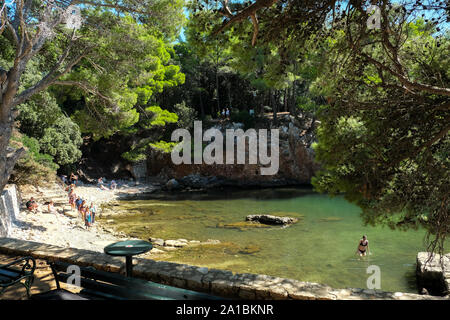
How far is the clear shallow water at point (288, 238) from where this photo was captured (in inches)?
409

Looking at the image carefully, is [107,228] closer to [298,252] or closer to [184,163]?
[298,252]

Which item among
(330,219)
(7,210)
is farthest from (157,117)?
(7,210)

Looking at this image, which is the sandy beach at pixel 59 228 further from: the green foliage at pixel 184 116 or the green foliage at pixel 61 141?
the green foliage at pixel 184 116

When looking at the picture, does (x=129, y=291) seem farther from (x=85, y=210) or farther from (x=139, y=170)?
(x=139, y=170)

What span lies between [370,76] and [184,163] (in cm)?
2554

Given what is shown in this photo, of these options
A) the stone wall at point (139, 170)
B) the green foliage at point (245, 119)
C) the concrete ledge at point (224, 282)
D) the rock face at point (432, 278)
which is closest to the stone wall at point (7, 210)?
the concrete ledge at point (224, 282)

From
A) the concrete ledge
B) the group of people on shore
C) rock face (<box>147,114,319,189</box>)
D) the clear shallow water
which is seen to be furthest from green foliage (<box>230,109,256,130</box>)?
the concrete ledge

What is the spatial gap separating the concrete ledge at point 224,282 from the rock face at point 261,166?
24.5 m

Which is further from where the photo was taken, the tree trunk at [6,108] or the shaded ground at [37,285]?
the tree trunk at [6,108]

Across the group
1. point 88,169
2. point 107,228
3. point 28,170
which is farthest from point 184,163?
point 28,170

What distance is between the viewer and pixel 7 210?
39.2ft

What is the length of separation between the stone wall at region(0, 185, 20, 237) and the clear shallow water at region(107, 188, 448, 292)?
4334mm

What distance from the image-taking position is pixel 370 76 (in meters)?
6.57

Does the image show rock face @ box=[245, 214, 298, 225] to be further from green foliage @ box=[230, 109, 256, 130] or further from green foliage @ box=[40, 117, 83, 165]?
green foliage @ box=[230, 109, 256, 130]
